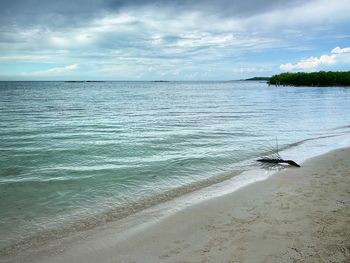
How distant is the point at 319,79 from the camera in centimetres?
11550

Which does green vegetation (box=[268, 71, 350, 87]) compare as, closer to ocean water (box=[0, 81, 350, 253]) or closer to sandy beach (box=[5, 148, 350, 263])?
ocean water (box=[0, 81, 350, 253])

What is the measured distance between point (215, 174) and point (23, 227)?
6.44 m

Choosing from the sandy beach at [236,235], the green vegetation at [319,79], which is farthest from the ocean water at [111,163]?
the green vegetation at [319,79]

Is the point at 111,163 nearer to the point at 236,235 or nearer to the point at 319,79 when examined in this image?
the point at 236,235

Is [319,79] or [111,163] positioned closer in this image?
[111,163]

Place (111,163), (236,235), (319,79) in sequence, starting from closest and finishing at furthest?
(236,235) < (111,163) < (319,79)

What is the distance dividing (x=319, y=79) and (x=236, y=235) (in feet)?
400

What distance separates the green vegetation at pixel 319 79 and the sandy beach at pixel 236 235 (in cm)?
11107

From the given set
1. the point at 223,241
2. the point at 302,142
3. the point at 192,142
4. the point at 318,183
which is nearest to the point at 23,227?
the point at 223,241

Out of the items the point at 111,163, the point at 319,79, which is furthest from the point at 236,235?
the point at 319,79

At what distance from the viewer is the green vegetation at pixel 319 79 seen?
108 m

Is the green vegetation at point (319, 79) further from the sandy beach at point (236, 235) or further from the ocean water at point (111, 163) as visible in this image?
the sandy beach at point (236, 235)

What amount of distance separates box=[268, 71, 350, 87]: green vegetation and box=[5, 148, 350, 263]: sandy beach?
111072 mm

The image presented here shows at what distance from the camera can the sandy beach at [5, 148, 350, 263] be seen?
18.0 feet
